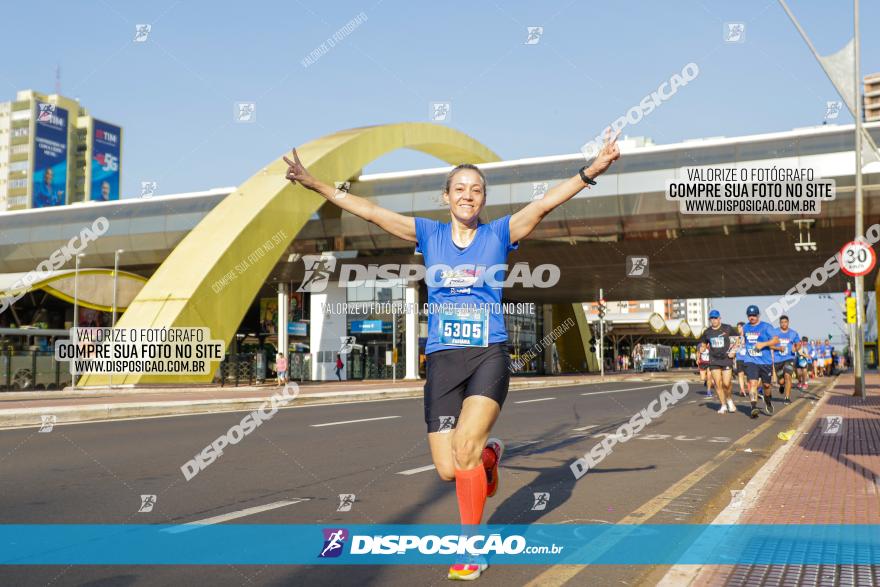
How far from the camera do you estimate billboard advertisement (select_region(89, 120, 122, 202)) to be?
140 metres

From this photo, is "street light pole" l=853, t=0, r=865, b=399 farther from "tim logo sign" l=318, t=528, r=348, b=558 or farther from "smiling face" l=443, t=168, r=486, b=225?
"tim logo sign" l=318, t=528, r=348, b=558

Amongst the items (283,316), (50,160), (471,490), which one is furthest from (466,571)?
(50,160)

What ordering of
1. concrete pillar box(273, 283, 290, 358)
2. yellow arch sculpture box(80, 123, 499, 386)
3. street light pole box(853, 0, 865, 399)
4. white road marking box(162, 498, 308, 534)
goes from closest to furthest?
white road marking box(162, 498, 308, 534) → street light pole box(853, 0, 865, 399) → yellow arch sculpture box(80, 123, 499, 386) → concrete pillar box(273, 283, 290, 358)

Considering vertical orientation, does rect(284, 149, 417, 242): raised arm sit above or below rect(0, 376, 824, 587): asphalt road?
above

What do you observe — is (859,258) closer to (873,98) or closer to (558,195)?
(558,195)

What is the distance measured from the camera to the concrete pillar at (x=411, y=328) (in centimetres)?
4412

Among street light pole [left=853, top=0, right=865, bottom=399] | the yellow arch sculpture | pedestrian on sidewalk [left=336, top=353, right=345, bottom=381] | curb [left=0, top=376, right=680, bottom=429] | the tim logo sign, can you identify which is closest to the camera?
the tim logo sign

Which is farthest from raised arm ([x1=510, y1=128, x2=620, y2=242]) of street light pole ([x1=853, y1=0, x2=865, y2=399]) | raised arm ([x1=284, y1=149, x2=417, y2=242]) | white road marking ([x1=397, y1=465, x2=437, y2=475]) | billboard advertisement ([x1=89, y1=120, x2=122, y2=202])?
billboard advertisement ([x1=89, y1=120, x2=122, y2=202])

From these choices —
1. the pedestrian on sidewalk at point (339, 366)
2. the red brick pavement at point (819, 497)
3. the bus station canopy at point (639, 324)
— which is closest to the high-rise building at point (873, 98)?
the bus station canopy at point (639, 324)

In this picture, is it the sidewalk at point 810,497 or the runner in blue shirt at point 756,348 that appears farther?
the runner in blue shirt at point 756,348

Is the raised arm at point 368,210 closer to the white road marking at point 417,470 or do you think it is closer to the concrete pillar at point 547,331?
the white road marking at point 417,470

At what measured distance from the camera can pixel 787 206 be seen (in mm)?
32844

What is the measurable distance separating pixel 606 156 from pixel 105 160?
5948 inches

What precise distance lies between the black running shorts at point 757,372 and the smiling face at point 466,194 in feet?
39.1
